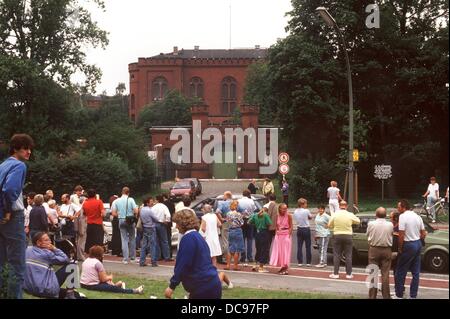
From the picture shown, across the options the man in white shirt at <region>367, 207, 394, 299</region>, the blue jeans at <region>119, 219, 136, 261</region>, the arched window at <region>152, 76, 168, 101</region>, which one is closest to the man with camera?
the blue jeans at <region>119, 219, 136, 261</region>

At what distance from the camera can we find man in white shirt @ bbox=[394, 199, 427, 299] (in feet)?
39.2

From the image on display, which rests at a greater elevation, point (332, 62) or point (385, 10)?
point (385, 10)

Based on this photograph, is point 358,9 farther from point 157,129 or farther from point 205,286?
point 205,286

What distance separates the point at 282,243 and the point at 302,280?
1.64 metres

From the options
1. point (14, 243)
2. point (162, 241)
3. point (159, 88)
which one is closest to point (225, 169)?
point (159, 88)

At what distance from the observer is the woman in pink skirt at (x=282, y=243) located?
15.9 metres

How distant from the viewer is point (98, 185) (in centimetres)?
4194

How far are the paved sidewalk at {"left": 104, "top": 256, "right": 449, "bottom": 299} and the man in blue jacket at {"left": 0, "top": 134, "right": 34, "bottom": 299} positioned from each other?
645 cm

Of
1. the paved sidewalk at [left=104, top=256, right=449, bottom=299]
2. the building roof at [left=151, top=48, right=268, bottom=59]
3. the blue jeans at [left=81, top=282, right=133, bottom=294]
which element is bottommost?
the paved sidewalk at [left=104, top=256, right=449, bottom=299]

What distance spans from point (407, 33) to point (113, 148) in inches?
A: 794

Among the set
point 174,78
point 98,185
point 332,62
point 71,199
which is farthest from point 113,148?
point 174,78

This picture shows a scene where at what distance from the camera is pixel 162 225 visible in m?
17.2

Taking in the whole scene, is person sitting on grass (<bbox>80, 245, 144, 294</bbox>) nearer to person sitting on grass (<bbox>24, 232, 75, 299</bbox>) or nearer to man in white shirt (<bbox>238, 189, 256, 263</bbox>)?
person sitting on grass (<bbox>24, 232, 75, 299</bbox>)

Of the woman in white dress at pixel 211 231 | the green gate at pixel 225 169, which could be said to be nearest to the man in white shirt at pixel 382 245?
the woman in white dress at pixel 211 231
